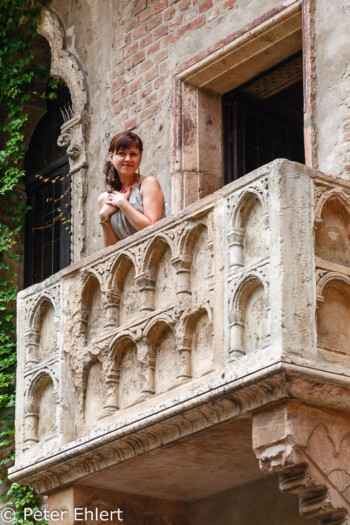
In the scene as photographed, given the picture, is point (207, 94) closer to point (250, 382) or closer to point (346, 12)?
point (346, 12)

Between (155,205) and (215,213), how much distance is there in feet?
3.19

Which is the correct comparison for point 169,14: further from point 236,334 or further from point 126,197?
point 236,334

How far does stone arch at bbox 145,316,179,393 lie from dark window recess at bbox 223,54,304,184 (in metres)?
2.61

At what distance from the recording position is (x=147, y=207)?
9297mm

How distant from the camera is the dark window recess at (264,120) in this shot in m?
11.1

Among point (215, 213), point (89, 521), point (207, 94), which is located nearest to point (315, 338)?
point (215, 213)

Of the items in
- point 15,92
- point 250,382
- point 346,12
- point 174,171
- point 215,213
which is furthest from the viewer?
point 15,92

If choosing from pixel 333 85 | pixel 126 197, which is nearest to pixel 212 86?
pixel 333 85

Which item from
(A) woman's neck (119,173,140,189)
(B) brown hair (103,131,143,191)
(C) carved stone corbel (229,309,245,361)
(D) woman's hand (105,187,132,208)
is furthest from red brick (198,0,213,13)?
(C) carved stone corbel (229,309,245,361)

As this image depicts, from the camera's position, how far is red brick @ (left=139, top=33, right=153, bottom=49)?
11.4 meters

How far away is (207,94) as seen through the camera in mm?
11141

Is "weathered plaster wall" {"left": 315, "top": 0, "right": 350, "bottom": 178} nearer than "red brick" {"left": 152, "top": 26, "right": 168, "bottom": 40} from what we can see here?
Yes

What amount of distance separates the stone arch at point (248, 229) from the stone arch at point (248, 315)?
138 mm

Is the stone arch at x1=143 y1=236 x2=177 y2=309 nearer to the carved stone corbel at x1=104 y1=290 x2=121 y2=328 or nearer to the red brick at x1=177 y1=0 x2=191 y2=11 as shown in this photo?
the carved stone corbel at x1=104 y1=290 x2=121 y2=328
